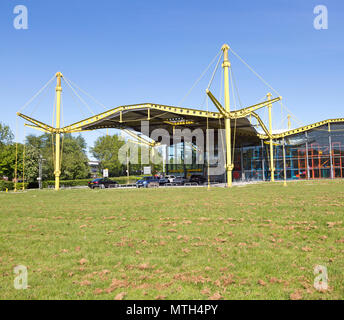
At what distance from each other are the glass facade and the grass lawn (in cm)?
3833

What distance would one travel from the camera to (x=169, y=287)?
14.3ft

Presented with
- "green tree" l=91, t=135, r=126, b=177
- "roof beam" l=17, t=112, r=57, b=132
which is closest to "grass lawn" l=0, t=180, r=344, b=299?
"roof beam" l=17, t=112, r=57, b=132

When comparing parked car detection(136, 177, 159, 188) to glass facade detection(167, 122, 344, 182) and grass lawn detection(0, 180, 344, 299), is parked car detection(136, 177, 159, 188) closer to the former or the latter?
glass facade detection(167, 122, 344, 182)

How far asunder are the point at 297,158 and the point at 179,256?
159 ft

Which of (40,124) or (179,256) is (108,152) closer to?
(40,124)

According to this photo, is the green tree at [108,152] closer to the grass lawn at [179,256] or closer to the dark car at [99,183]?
the dark car at [99,183]

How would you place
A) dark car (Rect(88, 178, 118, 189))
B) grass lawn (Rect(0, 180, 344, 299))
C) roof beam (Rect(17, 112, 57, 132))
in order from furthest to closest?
1. dark car (Rect(88, 178, 118, 189))
2. roof beam (Rect(17, 112, 57, 132))
3. grass lawn (Rect(0, 180, 344, 299))

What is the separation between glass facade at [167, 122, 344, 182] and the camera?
46875 mm

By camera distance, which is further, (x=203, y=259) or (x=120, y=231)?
(x=120, y=231)

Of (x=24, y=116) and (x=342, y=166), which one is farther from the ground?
(x=24, y=116)

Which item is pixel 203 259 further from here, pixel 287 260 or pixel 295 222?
pixel 295 222

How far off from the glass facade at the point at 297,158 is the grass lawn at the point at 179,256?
3833cm

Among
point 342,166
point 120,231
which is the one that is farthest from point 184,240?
point 342,166

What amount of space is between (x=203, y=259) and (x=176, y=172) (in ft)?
167
